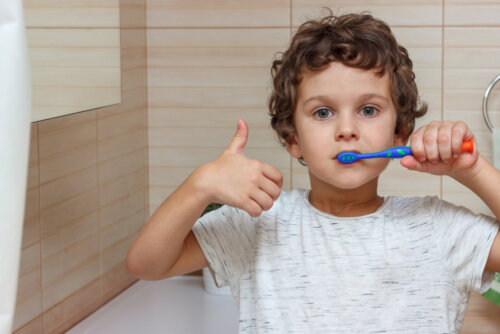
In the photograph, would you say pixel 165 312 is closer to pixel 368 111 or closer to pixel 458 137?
pixel 368 111

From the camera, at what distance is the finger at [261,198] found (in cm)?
111

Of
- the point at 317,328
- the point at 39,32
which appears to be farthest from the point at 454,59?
the point at 39,32

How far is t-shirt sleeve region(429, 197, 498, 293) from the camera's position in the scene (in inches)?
45.7

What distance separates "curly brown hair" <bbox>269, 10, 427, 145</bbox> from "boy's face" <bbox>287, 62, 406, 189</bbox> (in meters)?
0.01

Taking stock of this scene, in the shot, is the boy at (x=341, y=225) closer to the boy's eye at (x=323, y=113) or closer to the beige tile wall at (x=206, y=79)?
the boy's eye at (x=323, y=113)

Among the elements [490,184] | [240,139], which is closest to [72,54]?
[240,139]

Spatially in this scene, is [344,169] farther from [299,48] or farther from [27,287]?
[27,287]

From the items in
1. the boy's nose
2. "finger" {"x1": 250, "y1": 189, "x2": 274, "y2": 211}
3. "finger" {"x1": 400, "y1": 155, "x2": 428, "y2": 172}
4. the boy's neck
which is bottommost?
the boy's neck

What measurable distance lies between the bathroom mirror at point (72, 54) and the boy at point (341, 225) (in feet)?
0.93

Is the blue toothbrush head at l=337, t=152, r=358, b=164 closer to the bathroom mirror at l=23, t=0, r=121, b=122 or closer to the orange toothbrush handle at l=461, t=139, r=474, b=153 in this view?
the orange toothbrush handle at l=461, t=139, r=474, b=153

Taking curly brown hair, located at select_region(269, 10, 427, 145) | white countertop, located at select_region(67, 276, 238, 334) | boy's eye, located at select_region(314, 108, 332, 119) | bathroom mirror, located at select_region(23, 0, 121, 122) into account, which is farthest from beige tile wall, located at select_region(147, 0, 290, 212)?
boy's eye, located at select_region(314, 108, 332, 119)

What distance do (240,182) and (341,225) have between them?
8.4 inches

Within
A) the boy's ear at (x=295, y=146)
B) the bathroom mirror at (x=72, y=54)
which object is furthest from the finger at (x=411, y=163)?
the bathroom mirror at (x=72, y=54)

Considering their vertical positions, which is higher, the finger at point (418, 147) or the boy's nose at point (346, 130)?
the boy's nose at point (346, 130)
